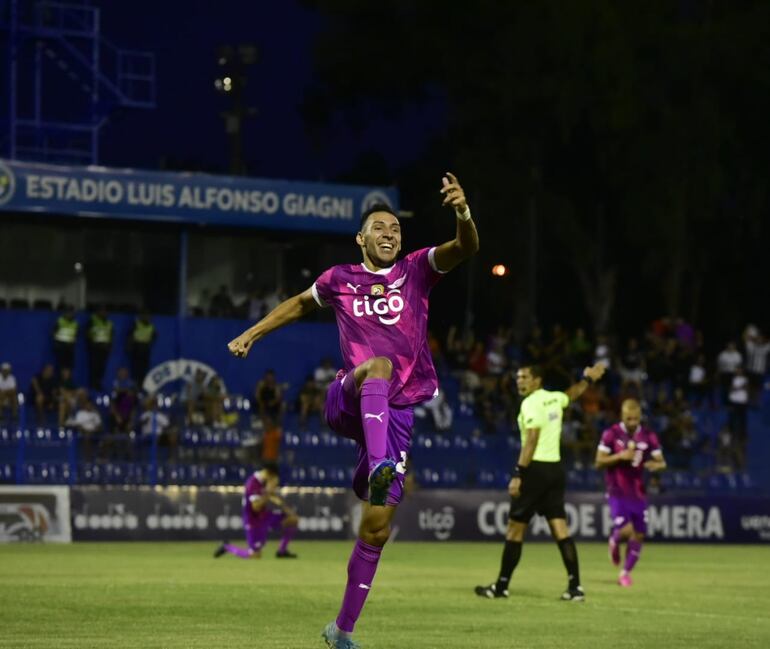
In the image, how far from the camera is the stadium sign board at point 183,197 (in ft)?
116

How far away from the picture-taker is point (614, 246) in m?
47.2

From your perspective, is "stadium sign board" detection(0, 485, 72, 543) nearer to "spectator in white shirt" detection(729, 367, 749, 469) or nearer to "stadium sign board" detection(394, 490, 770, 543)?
"stadium sign board" detection(394, 490, 770, 543)

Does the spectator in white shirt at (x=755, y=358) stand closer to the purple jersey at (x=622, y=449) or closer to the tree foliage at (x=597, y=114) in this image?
the tree foliage at (x=597, y=114)

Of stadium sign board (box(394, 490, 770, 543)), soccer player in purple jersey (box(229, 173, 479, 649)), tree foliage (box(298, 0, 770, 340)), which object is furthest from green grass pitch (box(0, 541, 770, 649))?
tree foliage (box(298, 0, 770, 340))

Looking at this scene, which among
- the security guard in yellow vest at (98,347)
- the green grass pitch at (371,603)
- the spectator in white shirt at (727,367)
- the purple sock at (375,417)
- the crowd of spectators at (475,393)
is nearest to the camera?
the purple sock at (375,417)

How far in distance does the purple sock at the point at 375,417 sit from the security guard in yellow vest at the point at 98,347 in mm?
24963

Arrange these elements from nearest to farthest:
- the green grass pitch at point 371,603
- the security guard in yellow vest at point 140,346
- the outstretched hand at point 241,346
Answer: the outstretched hand at point 241,346 < the green grass pitch at point 371,603 < the security guard in yellow vest at point 140,346

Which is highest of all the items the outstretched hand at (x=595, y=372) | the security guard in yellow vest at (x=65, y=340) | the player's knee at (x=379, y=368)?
the security guard in yellow vest at (x=65, y=340)

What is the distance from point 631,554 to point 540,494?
273cm

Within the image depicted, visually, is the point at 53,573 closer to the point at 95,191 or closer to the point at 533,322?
the point at 95,191

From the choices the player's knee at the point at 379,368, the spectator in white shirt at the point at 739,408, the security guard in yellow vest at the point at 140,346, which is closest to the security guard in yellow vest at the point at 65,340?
the security guard in yellow vest at the point at 140,346

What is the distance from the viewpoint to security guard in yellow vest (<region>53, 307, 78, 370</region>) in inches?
1331

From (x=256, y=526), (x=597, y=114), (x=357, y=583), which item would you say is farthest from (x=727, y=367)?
(x=357, y=583)

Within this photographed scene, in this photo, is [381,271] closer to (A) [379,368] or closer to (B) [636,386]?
(A) [379,368]
